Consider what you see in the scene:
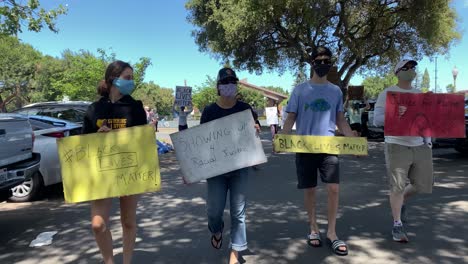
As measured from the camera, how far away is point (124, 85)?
11.6 ft

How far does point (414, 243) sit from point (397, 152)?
0.94m

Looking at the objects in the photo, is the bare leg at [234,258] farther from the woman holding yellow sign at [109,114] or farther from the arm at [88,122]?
the arm at [88,122]

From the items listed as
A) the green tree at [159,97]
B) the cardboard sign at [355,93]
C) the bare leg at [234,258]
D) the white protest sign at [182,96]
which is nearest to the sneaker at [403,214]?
the bare leg at [234,258]

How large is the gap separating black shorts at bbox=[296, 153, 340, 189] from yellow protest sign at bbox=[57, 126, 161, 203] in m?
1.55

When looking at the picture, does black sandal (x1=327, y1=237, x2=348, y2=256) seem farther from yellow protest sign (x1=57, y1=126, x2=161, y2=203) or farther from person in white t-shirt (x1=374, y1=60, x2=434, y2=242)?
yellow protest sign (x1=57, y1=126, x2=161, y2=203)

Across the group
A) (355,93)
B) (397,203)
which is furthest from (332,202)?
(355,93)

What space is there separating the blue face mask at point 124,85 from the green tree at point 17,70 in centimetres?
4687

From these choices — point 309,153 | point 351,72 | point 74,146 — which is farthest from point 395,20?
point 74,146

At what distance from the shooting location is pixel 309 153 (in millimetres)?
4355

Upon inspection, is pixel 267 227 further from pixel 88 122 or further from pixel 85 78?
pixel 85 78

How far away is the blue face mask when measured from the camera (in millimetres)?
3521

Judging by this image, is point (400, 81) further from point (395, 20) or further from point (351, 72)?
point (351, 72)

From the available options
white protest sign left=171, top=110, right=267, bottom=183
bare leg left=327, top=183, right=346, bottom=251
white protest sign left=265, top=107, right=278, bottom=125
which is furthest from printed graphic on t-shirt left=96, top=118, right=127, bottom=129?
white protest sign left=265, top=107, right=278, bottom=125

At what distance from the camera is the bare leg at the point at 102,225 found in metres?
3.47
